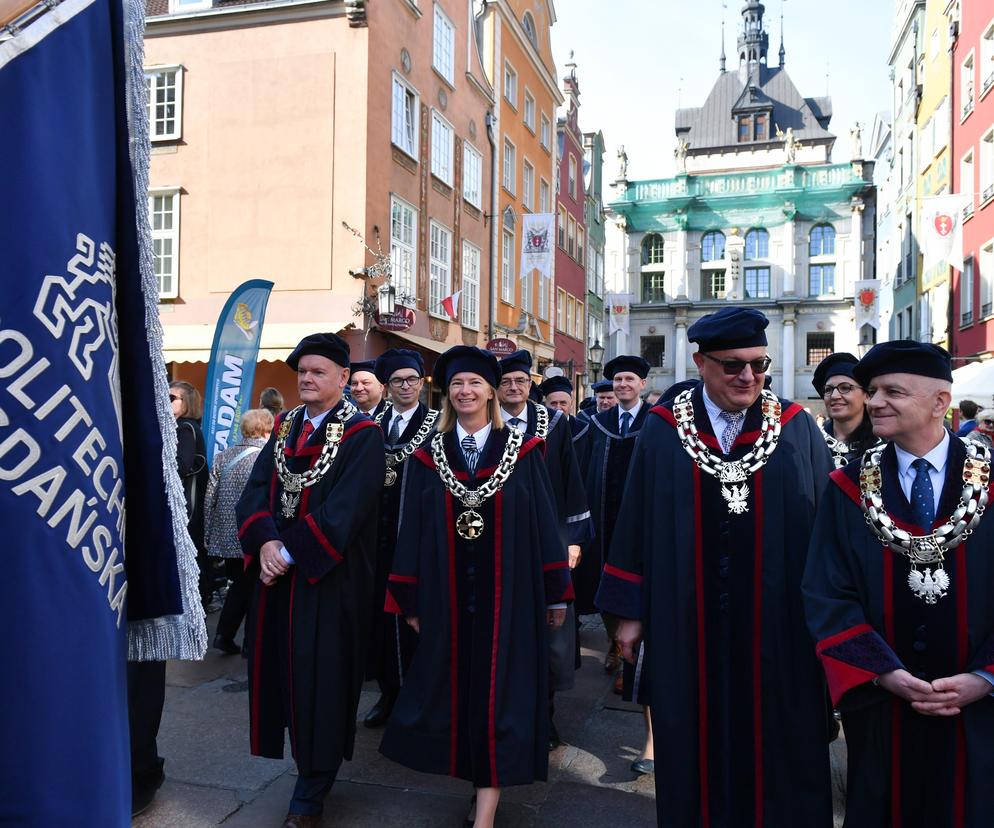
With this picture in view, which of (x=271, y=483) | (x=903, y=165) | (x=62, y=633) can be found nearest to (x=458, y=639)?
(x=271, y=483)

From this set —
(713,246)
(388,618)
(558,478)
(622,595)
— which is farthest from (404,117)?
(713,246)

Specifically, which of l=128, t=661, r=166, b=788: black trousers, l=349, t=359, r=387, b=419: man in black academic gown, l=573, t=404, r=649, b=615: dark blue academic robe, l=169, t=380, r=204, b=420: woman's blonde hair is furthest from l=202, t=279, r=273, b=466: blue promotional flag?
l=128, t=661, r=166, b=788: black trousers

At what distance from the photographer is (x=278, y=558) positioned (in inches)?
151

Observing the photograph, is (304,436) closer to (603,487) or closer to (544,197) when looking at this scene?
(603,487)

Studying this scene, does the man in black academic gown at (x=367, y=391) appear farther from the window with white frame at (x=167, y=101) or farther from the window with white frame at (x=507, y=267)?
the window with white frame at (x=507, y=267)

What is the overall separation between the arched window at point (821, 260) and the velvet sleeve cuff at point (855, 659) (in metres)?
54.7

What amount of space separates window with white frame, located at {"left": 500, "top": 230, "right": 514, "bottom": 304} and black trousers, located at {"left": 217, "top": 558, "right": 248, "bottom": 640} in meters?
18.2

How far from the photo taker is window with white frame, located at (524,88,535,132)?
26.9 meters

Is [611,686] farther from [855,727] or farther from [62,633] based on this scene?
[62,633]

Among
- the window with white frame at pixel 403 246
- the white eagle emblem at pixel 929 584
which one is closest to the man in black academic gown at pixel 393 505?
the white eagle emblem at pixel 929 584

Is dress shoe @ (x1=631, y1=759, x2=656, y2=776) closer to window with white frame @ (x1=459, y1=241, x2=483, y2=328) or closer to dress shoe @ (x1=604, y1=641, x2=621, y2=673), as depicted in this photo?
dress shoe @ (x1=604, y1=641, x2=621, y2=673)

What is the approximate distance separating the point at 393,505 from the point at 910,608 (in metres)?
3.27

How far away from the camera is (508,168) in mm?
24922

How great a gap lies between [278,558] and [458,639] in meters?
0.89
